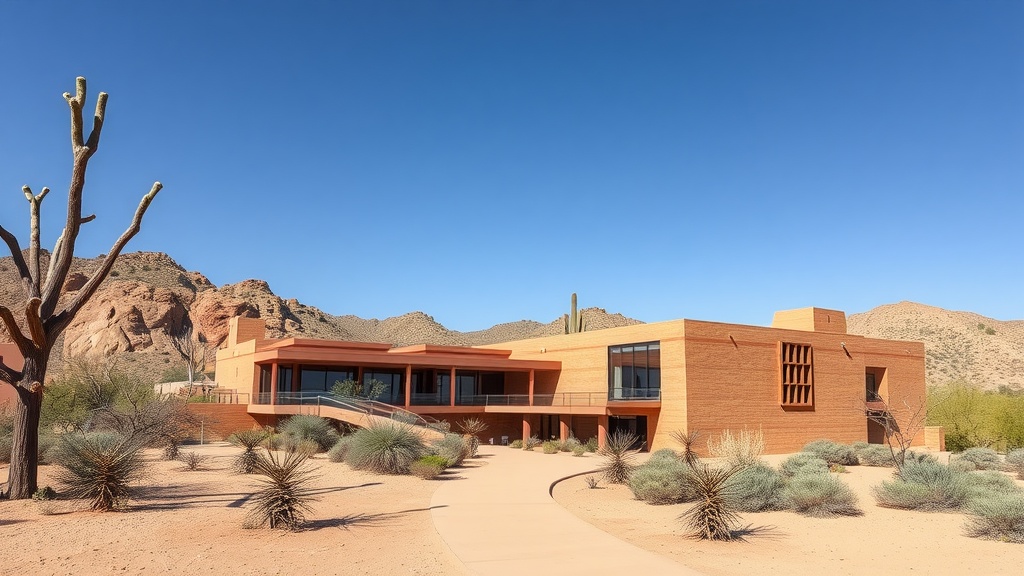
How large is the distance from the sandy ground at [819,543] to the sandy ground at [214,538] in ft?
12.6

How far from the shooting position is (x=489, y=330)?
104 metres

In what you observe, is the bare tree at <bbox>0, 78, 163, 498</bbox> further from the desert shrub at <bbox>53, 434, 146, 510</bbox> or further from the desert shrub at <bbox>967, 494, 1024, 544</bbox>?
the desert shrub at <bbox>967, 494, 1024, 544</bbox>

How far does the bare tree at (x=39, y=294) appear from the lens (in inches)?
587

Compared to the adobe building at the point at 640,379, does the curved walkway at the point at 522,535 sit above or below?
below

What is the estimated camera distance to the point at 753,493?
1684 cm

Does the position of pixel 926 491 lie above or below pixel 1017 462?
above

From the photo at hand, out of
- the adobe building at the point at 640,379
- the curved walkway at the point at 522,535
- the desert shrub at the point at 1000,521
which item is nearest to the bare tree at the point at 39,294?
the curved walkway at the point at 522,535

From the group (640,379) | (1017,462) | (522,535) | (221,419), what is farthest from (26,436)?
(1017,462)

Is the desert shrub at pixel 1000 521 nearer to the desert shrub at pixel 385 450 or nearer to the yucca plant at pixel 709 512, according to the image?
the yucca plant at pixel 709 512

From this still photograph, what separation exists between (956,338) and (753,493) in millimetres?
83943

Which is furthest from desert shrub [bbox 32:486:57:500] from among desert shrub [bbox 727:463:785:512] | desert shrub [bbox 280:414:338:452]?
desert shrub [bbox 727:463:785:512]

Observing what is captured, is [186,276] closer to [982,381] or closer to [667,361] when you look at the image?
[667,361]

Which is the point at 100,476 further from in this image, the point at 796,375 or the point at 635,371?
the point at 796,375

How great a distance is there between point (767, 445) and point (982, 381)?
5278 centimetres
